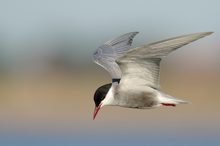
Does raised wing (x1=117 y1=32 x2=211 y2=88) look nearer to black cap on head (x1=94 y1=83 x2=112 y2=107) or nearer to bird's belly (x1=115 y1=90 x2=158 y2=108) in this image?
bird's belly (x1=115 y1=90 x2=158 y2=108)

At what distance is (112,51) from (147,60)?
6.98 feet

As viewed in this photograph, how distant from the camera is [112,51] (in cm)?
1307

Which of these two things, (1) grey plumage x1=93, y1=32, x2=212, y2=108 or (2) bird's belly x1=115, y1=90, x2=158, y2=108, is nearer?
(1) grey plumage x1=93, y1=32, x2=212, y2=108

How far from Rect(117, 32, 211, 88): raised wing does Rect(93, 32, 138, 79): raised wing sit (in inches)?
54.2

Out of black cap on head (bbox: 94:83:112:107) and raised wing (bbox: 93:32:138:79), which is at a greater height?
raised wing (bbox: 93:32:138:79)

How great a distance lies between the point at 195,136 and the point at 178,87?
168 cm

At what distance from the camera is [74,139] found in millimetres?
30734

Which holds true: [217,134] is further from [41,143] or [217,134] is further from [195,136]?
[41,143]

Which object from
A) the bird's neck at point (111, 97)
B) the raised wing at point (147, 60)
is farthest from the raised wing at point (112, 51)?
the raised wing at point (147, 60)

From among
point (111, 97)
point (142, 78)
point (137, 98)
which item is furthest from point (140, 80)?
point (111, 97)

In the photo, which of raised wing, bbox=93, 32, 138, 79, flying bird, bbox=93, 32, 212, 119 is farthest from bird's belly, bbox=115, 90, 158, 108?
raised wing, bbox=93, 32, 138, 79

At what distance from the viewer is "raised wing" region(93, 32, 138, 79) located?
12.8 meters

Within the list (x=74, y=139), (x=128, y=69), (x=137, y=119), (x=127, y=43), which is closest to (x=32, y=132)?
(x=74, y=139)

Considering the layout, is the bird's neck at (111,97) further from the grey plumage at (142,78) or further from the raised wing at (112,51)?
the raised wing at (112,51)
